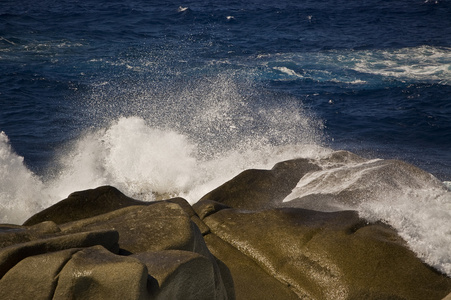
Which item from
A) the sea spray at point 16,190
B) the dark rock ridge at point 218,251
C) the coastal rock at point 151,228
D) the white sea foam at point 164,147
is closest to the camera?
the dark rock ridge at point 218,251

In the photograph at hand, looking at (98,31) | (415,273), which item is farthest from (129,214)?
(98,31)

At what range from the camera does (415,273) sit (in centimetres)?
563

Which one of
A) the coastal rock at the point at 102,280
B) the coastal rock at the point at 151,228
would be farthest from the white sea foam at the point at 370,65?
the coastal rock at the point at 102,280

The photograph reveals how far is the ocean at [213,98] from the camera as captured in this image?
10836mm

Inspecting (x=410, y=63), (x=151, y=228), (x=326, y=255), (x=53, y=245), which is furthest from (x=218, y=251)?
(x=410, y=63)

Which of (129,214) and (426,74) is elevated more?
(129,214)

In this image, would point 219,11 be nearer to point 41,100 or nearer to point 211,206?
point 41,100

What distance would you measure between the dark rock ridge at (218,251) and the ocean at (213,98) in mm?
500

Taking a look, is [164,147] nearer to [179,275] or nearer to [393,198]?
[393,198]

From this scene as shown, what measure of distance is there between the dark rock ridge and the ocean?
50 cm

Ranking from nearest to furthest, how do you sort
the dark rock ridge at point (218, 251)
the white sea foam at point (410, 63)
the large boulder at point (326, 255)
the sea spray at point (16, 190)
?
the dark rock ridge at point (218, 251)
the large boulder at point (326, 255)
the sea spray at point (16, 190)
the white sea foam at point (410, 63)

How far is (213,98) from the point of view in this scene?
16984 mm

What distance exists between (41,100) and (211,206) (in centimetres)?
1103

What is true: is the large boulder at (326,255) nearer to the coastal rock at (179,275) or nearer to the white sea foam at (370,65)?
the coastal rock at (179,275)
